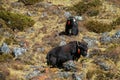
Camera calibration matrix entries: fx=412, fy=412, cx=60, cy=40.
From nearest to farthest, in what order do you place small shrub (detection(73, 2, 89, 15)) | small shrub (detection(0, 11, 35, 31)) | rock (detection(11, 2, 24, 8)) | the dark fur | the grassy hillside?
the grassy hillside, the dark fur, small shrub (detection(0, 11, 35, 31)), small shrub (detection(73, 2, 89, 15)), rock (detection(11, 2, 24, 8))

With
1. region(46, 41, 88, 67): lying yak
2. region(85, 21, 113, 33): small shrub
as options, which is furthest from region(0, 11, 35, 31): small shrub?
region(46, 41, 88, 67): lying yak

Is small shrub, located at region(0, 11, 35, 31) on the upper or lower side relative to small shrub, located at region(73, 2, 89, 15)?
lower

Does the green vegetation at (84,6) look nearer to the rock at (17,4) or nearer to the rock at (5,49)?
the rock at (17,4)

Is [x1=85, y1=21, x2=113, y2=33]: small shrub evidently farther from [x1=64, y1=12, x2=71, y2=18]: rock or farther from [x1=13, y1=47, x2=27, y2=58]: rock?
[x1=13, y1=47, x2=27, y2=58]: rock


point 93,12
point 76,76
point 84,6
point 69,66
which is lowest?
point 76,76

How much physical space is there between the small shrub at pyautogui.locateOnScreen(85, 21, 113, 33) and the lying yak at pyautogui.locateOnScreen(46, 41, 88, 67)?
17.8 ft

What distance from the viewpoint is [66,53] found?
20.0 m

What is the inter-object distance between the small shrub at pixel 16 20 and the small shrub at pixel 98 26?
145 inches

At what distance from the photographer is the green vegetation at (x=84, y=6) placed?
28.8m

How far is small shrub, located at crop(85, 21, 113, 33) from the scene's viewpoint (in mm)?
25453

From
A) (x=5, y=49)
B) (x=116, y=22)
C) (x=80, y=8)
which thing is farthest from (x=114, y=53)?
(x=80, y=8)

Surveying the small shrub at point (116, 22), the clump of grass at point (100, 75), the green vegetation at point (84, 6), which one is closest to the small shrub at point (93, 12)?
the green vegetation at point (84, 6)

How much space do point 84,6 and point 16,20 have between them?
5444mm

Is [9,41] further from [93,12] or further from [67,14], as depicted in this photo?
[93,12]
